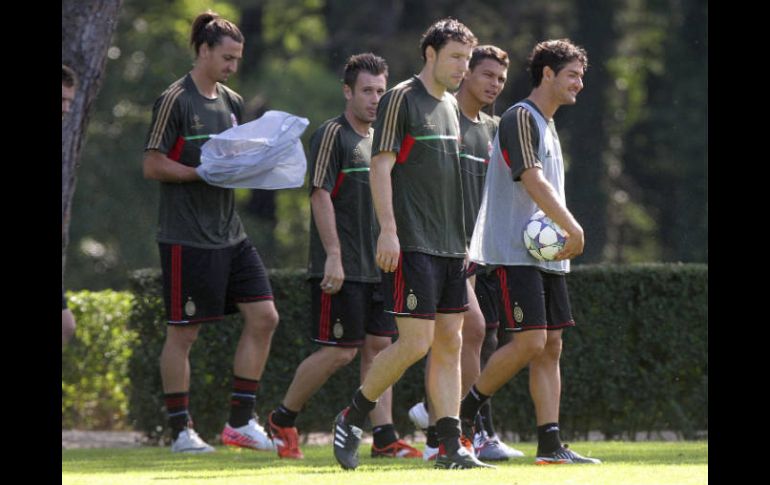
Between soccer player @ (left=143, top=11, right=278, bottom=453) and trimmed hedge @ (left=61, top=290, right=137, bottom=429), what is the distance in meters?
2.88

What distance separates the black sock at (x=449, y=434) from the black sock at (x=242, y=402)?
2179 mm

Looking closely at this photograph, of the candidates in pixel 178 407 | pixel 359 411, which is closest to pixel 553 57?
pixel 359 411

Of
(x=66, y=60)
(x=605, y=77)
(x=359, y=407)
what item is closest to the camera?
(x=359, y=407)

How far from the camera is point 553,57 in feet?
26.0

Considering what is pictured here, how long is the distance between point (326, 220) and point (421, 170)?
132cm

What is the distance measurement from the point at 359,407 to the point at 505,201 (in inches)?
52.9

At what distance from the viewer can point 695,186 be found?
111 ft

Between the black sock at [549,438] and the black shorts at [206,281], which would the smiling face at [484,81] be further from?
the black sock at [549,438]

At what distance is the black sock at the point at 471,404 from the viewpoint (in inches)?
322

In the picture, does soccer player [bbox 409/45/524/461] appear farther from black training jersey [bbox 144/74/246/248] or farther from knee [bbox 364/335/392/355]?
black training jersey [bbox 144/74/246/248]

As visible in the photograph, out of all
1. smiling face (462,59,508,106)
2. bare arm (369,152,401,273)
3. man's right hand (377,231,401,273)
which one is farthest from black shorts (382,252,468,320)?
smiling face (462,59,508,106)
